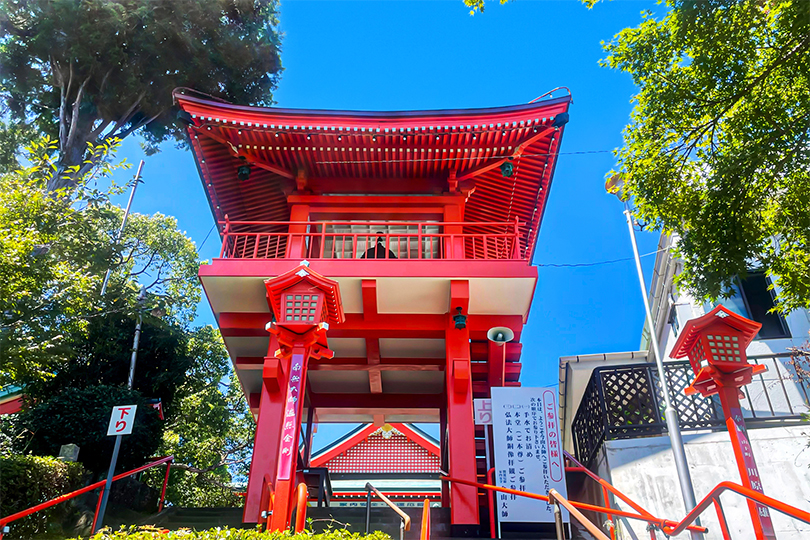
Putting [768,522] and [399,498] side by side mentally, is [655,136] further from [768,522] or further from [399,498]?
[399,498]

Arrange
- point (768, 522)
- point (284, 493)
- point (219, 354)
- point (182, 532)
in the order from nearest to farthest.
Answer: point (182, 532) < point (768, 522) < point (284, 493) < point (219, 354)

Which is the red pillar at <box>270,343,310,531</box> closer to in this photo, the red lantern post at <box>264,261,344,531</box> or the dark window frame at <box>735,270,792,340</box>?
the red lantern post at <box>264,261,344,531</box>

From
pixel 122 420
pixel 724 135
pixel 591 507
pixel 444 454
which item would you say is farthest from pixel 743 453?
pixel 122 420

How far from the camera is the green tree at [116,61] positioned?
15.6m

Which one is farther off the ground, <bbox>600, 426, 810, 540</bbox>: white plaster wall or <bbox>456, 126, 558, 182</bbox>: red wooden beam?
<bbox>456, 126, 558, 182</bbox>: red wooden beam

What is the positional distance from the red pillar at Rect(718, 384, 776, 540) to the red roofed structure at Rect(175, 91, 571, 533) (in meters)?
3.67

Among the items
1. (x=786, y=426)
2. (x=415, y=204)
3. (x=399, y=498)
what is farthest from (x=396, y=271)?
(x=399, y=498)

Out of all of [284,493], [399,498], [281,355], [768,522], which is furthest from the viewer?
[399,498]

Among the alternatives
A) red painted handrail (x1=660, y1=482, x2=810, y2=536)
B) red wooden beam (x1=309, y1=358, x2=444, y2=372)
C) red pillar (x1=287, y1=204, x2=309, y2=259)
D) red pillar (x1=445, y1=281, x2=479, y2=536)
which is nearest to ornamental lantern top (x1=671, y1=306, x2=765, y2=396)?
red painted handrail (x1=660, y1=482, x2=810, y2=536)

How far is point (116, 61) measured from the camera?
16.6 metres

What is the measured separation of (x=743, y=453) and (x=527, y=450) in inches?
106

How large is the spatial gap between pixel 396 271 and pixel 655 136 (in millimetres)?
4518

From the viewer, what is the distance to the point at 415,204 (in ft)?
36.5

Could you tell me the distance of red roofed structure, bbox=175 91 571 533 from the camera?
29.8 ft
